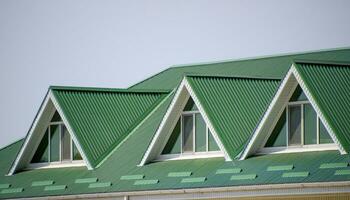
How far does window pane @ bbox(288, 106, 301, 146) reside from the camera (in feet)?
162

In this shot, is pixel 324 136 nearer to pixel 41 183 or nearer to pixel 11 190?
pixel 41 183

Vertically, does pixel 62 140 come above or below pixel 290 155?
above

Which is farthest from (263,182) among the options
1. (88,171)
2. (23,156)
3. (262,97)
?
(23,156)

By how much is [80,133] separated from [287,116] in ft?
34.2

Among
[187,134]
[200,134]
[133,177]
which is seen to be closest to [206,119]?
[200,134]

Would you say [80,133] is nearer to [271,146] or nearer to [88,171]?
[88,171]

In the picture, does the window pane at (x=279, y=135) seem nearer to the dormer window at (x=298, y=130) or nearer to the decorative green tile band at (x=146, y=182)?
the dormer window at (x=298, y=130)

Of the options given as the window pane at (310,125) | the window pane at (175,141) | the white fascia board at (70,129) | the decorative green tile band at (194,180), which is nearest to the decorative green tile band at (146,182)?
the decorative green tile band at (194,180)

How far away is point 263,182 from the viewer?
156 ft

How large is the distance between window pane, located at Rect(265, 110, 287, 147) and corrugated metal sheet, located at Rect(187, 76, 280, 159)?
1043 millimetres

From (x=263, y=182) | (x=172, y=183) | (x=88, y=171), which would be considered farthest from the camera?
(x=88, y=171)

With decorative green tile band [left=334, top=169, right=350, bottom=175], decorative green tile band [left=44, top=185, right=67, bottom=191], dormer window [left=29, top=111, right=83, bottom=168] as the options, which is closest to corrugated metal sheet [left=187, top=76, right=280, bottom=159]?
decorative green tile band [left=334, top=169, right=350, bottom=175]

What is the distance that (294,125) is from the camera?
163ft

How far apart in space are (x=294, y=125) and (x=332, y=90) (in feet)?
6.02
